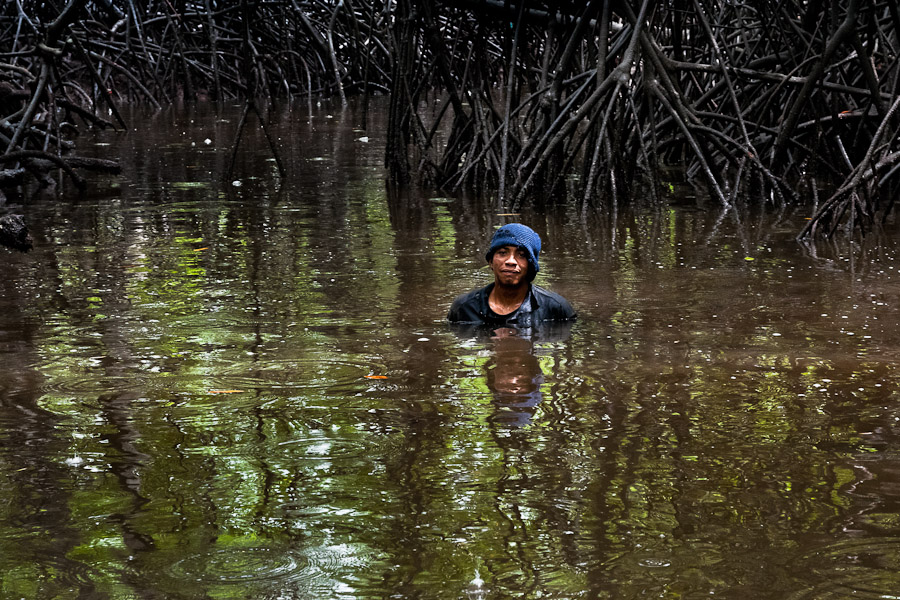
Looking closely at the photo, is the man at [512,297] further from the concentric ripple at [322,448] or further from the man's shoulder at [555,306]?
the concentric ripple at [322,448]

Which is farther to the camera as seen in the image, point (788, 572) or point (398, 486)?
point (398, 486)

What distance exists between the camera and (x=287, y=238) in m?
7.13

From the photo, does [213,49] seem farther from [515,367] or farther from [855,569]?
[855,569]

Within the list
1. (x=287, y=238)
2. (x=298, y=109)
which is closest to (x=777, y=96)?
(x=287, y=238)

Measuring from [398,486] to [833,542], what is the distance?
3.27ft

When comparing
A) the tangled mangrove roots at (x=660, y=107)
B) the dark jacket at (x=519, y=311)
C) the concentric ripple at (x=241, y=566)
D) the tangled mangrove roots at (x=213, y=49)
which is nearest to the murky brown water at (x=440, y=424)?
the concentric ripple at (x=241, y=566)

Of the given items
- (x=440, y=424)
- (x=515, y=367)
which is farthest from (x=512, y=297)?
(x=440, y=424)

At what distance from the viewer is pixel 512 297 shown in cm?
509

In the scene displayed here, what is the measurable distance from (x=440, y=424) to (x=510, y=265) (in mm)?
1423

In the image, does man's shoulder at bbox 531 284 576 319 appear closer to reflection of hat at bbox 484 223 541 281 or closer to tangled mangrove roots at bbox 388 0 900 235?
reflection of hat at bbox 484 223 541 281

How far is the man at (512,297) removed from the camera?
5.00 metres

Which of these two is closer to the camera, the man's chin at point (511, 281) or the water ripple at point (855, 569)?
the water ripple at point (855, 569)

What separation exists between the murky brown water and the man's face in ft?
1.02

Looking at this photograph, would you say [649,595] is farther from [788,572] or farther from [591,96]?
[591,96]
